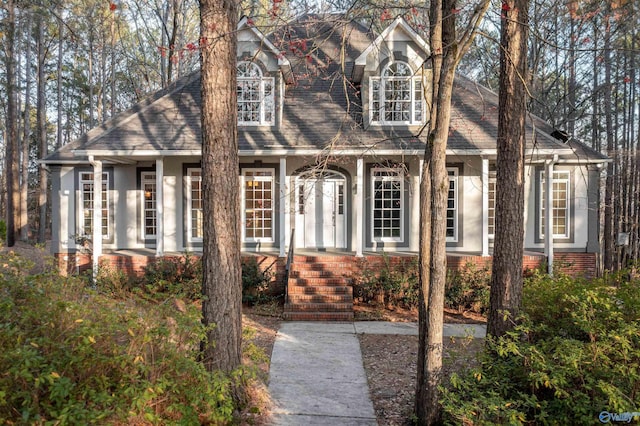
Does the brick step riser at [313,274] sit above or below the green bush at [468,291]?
above

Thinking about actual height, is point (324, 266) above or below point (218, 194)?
below

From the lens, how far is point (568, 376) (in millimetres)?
4082

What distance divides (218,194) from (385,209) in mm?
8355

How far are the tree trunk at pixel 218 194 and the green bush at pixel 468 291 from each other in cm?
667

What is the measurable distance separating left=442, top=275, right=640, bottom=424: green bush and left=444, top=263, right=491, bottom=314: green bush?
5017mm

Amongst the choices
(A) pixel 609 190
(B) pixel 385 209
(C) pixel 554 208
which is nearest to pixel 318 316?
(B) pixel 385 209

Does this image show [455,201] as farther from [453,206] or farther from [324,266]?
[324,266]

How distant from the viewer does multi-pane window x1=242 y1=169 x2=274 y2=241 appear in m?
12.5

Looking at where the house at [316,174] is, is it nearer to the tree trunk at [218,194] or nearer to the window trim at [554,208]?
the window trim at [554,208]

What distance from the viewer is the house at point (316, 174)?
38.5 feet

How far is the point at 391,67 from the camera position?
12.0 m

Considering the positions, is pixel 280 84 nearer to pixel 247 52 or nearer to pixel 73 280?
pixel 247 52

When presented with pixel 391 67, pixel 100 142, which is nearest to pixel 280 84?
pixel 391 67

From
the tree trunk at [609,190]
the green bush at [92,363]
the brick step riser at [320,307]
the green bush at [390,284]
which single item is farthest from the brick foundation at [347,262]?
the tree trunk at [609,190]
